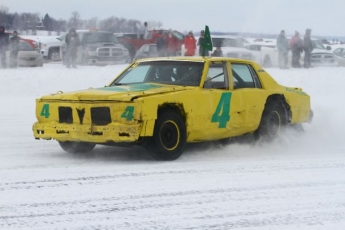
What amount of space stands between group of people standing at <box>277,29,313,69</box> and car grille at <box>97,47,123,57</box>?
20.2ft

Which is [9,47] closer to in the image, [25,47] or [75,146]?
[25,47]

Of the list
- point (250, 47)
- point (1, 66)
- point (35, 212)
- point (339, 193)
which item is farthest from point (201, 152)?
point (250, 47)

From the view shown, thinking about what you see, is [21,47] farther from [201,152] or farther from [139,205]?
[139,205]

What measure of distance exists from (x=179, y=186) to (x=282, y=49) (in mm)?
20265

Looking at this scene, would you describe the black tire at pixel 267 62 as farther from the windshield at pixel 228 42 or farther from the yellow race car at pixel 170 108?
the yellow race car at pixel 170 108

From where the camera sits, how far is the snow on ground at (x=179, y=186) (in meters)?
6.08

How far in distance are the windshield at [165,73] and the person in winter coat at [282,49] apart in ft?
55.2

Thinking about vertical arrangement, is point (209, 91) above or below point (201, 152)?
above

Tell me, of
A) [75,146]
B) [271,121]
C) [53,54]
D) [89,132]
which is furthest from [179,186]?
[53,54]

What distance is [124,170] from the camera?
8445mm

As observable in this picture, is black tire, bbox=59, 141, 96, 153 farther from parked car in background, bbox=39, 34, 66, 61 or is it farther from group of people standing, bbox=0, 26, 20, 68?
parked car in background, bbox=39, 34, 66, 61

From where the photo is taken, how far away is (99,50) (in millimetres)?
27938

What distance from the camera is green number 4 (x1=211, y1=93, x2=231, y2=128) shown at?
32.6ft

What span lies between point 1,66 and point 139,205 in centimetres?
1773
